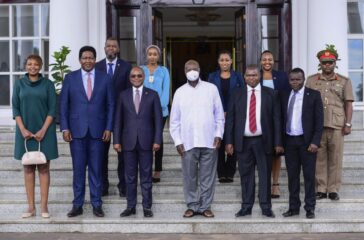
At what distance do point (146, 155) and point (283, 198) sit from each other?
1.81 meters

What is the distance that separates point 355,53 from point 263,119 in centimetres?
495

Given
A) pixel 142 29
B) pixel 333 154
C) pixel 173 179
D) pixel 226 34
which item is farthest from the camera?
pixel 226 34

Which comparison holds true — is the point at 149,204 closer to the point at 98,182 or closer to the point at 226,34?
the point at 98,182

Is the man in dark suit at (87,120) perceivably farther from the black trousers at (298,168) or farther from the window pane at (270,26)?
the window pane at (270,26)

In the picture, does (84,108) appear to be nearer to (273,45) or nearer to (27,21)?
(27,21)

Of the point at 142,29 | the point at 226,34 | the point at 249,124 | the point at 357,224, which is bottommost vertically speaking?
the point at 357,224

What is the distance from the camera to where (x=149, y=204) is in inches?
296

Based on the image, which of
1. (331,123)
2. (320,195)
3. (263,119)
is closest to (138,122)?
(263,119)

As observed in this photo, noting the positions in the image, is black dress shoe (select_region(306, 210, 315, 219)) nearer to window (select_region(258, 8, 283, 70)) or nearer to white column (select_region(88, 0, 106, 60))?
window (select_region(258, 8, 283, 70))

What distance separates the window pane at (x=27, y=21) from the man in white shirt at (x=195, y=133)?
5.19 m

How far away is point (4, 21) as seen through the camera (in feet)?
38.9

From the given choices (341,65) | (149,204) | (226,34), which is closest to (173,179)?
(149,204)

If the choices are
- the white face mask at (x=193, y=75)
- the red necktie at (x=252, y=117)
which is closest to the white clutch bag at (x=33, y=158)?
the white face mask at (x=193, y=75)

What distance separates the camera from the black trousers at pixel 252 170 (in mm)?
7406
